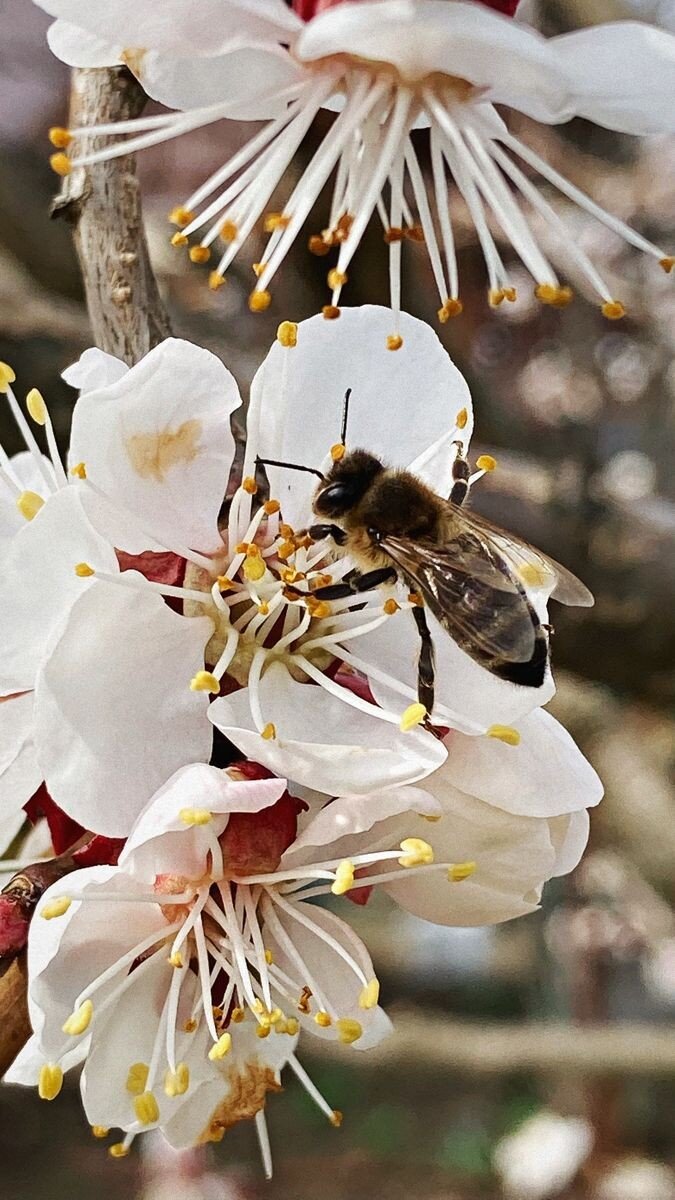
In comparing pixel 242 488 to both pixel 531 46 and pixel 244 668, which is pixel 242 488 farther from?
pixel 531 46

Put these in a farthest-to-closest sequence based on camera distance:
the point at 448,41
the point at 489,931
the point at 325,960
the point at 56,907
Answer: the point at 489,931
the point at 325,960
the point at 56,907
the point at 448,41

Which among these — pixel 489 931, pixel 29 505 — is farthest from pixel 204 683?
pixel 489 931

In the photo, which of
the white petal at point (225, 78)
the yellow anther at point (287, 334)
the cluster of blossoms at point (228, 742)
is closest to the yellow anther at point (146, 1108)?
the cluster of blossoms at point (228, 742)

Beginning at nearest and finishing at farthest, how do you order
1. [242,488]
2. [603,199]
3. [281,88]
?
[281,88], [242,488], [603,199]

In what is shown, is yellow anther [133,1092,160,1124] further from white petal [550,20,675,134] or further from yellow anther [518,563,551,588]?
white petal [550,20,675,134]

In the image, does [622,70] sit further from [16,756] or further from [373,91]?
[16,756]

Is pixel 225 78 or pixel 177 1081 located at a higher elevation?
pixel 225 78

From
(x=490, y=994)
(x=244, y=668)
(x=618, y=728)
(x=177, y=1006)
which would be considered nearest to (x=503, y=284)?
(x=244, y=668)
